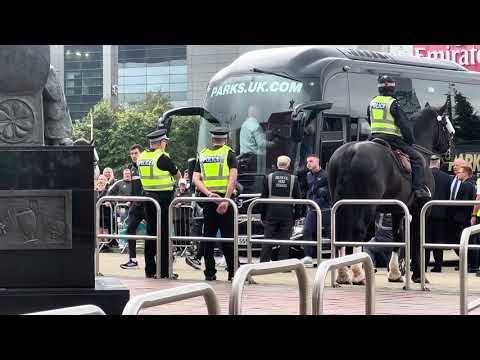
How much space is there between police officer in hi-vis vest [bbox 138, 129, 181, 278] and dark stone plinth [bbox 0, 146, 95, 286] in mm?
5623

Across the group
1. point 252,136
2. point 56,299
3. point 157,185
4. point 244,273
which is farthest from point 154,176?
point 244,273

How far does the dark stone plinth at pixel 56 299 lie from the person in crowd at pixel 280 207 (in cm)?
745

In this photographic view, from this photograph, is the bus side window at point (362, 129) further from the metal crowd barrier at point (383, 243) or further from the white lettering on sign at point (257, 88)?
the metal crowd barrier at point (383, 243)

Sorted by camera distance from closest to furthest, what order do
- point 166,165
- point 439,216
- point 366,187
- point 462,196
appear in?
point 366,187 → point 166,165 → point 462,196 → point 439,216

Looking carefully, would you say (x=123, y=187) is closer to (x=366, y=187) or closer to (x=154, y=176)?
(x=154, y=176)

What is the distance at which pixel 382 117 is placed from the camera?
1452cm

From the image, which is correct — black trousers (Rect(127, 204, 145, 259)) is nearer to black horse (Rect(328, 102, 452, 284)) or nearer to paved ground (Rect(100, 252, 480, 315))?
paved ground (Rect(100, 252, 480, 315))

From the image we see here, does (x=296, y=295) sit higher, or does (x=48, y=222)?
(x=48, y=222)

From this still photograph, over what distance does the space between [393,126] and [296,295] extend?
9.91 ft

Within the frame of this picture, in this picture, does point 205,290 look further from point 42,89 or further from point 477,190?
point 477,190

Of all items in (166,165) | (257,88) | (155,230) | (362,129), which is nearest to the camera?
(166,165)

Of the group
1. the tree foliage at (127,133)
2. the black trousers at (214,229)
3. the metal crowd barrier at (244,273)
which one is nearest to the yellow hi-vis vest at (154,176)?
the black trousers at (214,229)
